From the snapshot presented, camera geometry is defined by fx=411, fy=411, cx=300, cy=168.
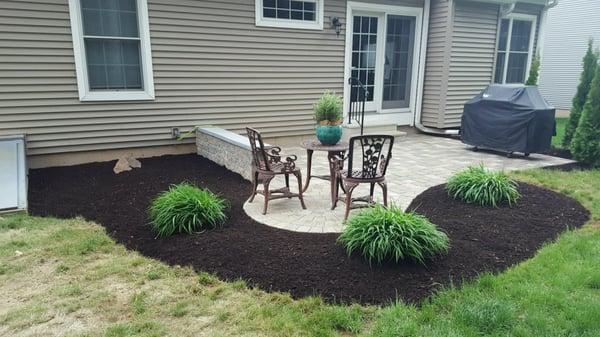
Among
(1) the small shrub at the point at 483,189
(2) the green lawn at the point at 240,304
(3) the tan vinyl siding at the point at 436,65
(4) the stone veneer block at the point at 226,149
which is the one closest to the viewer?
(2) the green lawn at the point at 240,304

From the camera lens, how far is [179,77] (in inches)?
254

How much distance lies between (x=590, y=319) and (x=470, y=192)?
213 centimetres

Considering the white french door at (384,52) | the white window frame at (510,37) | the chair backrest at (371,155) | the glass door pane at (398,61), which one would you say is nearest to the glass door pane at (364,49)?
Answer: the white french door at (384,52)

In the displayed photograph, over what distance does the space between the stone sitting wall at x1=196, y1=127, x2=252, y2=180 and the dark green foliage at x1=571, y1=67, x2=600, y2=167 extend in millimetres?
5283

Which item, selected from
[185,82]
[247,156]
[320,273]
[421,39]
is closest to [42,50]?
[185,82]

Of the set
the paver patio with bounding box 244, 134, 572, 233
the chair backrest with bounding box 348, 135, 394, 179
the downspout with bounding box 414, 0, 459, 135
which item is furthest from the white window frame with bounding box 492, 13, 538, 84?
the chair backrest with bounding box 348, 135, 394, 179

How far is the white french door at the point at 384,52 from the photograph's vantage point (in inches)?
322

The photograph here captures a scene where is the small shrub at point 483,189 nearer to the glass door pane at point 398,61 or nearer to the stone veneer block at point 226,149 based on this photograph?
the stone veneer block at point 226,149

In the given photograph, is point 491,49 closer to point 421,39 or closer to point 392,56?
point 421,39

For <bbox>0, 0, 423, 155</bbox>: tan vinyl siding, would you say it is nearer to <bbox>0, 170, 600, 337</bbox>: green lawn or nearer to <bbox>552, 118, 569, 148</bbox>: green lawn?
<bbox>0, 170, 600, 337</bbox>: green lawn

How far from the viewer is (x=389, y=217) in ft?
10.3

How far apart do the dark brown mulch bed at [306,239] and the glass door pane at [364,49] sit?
4.21m

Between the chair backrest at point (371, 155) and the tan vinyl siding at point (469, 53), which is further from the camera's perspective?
the tan vinyl siding at point (469, 53)

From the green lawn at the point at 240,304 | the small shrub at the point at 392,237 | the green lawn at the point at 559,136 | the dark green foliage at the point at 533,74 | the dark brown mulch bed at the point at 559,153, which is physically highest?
the dark green foliage at the point at 533,74
